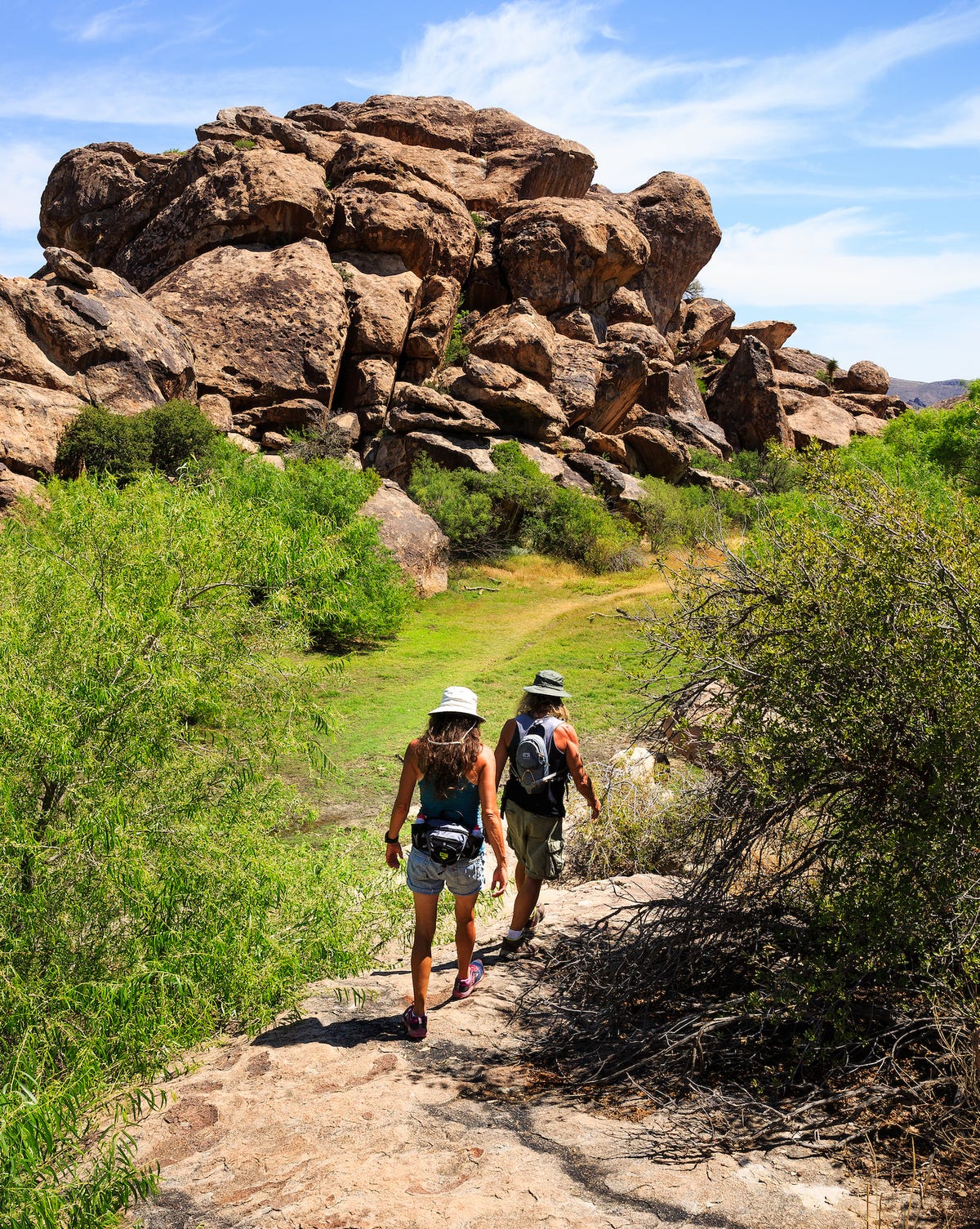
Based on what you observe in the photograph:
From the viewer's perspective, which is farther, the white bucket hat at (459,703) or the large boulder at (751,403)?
the large boulder at (751,403)

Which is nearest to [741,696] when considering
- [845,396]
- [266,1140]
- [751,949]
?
[751,949]

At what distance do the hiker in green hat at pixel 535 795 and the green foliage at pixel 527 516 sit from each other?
2245cm

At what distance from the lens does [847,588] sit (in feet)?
13.9

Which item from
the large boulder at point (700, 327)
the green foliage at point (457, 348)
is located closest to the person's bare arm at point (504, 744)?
the green foliage at point (457, 348)

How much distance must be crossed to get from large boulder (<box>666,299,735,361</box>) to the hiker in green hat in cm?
5099

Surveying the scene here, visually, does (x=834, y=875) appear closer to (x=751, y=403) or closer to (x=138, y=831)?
(x=138, y=831)

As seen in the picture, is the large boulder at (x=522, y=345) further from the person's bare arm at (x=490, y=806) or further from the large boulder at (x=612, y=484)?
the person's bare arm at (x=490, y=806)

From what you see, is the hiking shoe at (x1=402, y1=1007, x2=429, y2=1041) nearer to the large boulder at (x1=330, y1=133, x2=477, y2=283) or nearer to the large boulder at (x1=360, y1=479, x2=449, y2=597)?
the large boulder at (x1=360, y1=479, x2=449, y2=597)

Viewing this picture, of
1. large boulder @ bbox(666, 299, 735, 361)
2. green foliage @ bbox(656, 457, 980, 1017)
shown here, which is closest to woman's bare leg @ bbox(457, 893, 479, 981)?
green foliage @ bbox(656, 457, 980, 1017)

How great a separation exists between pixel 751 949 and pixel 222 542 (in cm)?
432

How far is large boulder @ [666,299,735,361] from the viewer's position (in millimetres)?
53875

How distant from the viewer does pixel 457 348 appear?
123ft

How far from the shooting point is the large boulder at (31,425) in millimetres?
19359

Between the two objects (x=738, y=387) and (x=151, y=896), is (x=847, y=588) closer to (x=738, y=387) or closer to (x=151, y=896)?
(x=151, y=896)
